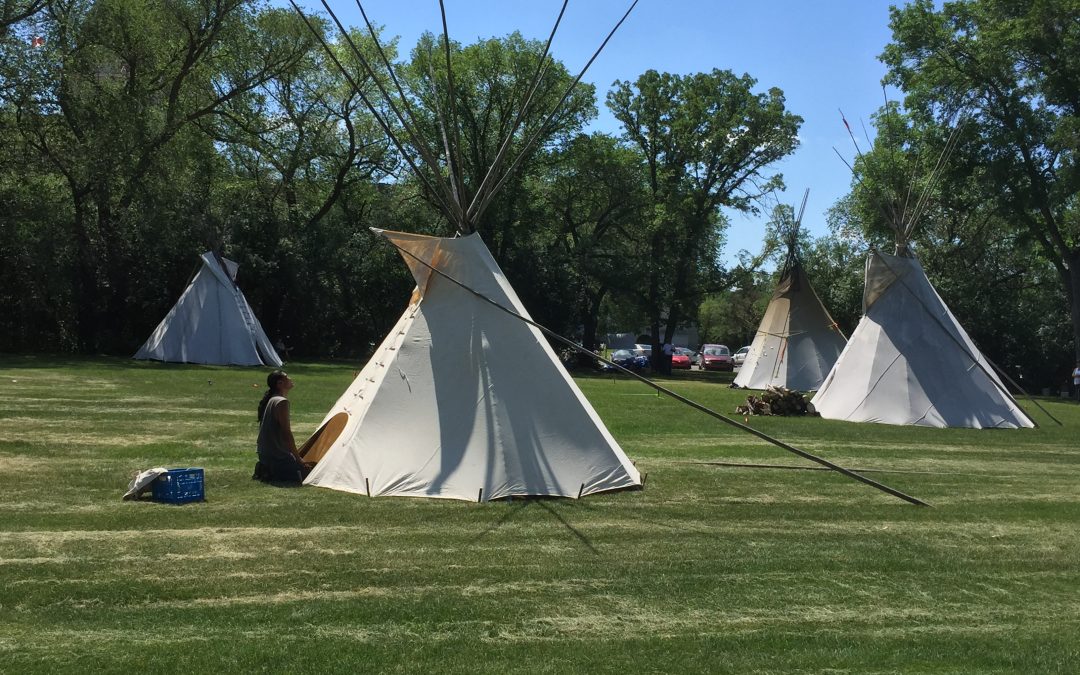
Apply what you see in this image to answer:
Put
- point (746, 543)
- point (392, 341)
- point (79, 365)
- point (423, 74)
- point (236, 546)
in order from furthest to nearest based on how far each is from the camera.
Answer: point (423, 74)
point (79, 365)
point (392, 341)
point (746, 543)
point (236, 546)

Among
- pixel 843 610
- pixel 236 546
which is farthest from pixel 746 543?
pixel 236 546

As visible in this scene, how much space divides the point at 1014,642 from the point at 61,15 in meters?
36.3

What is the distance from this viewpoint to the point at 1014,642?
553 cm

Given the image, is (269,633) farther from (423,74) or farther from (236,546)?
(423,74)

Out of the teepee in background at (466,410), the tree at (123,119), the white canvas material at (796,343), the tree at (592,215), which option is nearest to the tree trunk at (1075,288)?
the white canvas material at (796,343)

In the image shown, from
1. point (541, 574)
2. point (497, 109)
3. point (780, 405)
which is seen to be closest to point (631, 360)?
point (497, 109)

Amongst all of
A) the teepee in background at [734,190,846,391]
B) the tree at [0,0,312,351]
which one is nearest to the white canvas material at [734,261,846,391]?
the teepee in background at [734,190,846,391]

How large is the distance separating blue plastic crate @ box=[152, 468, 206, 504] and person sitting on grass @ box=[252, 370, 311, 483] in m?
1.02

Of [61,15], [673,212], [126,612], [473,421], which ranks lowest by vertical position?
[126,612]

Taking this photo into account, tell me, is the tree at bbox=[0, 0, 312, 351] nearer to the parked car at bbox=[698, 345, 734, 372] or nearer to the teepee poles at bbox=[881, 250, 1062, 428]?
the parked car at bbox=[698, 345, 734, 372]

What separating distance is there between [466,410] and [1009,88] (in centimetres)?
3126

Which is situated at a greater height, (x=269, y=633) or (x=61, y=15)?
(x=61, y=15)

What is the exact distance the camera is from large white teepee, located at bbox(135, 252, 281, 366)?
3062 cm

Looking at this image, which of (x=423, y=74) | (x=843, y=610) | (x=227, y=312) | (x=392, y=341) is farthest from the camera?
(x=423, y=74)
